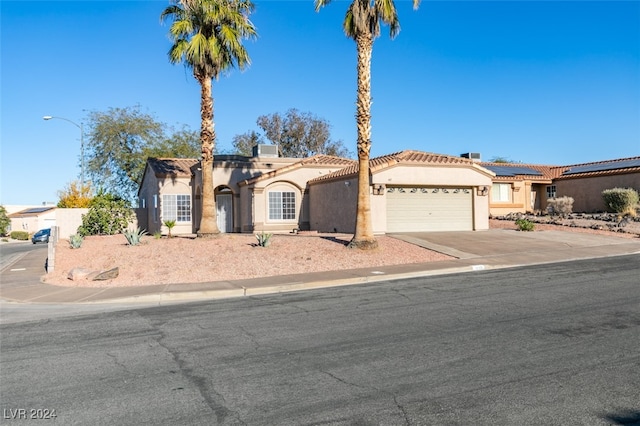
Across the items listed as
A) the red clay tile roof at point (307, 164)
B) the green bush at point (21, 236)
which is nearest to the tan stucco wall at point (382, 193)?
the red clay tile roof at point (307, 164)

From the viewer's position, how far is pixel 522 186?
36469 mm

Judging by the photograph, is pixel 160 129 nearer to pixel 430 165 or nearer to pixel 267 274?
pixel 430 165

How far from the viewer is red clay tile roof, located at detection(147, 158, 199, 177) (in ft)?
104

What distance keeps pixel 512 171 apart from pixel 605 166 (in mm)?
5951

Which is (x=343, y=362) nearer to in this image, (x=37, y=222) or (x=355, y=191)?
(x=355, y=191)

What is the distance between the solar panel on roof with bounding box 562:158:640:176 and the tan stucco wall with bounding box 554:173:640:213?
0.69m

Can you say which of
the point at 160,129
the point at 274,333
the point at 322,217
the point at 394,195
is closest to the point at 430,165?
the point at 394,195

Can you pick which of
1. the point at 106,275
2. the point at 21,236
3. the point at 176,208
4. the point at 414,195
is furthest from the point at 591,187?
the point at 21,236

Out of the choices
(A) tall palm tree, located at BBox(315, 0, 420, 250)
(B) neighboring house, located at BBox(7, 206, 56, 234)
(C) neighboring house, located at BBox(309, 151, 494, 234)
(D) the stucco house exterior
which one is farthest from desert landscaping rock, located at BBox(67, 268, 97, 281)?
(B) neighboring house, located at BBox(7, 206, 56, 234)

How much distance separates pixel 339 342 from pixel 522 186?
3241 centimetres

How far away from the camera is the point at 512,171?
37.7 meters

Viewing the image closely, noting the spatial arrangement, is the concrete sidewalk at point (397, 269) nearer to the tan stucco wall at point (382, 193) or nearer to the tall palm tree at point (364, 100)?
the tan stucco wall at point (382, 193)

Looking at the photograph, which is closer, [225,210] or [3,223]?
[225,210]

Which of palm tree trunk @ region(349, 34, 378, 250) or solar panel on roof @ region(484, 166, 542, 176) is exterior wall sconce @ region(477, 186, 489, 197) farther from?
palm tree trunk @ region(349, 34, 378, 250)
